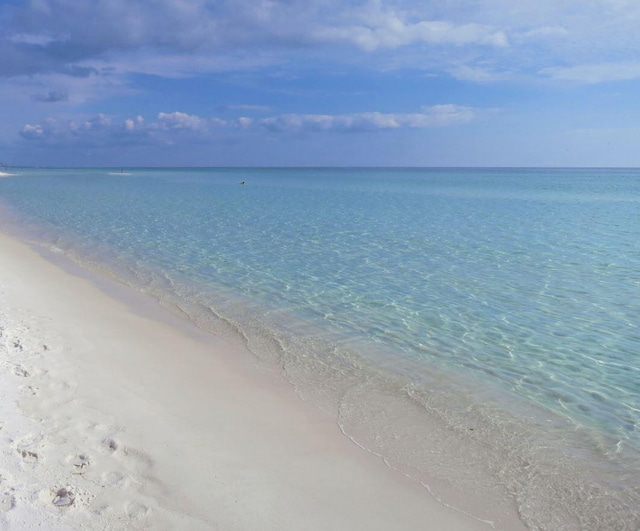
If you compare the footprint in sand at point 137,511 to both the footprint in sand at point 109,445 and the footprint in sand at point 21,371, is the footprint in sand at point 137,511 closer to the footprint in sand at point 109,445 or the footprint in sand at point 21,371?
the footprint in sand at point 109,445

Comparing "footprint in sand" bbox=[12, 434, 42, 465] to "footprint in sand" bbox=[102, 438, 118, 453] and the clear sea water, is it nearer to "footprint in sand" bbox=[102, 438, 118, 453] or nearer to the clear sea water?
"footprint in sand" bbox=[102, 438, 118, 453]

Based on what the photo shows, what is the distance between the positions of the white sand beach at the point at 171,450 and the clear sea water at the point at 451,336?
496 mm

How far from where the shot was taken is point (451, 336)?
29.9ft

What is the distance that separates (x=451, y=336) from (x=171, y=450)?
18.2 feet

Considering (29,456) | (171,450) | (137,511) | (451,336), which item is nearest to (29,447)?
(29,456)

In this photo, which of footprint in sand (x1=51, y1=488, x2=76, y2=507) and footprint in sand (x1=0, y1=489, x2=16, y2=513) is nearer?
footprint in sand (x1=0, y1=489, x2=16, y2=513)

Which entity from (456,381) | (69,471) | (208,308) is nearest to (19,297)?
(208,308)

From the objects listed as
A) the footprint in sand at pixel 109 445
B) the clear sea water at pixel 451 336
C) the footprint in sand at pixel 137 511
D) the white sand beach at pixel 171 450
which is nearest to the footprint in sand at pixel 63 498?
the white sand beach at pixel 171 450

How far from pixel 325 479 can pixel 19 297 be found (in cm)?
Answer: 855

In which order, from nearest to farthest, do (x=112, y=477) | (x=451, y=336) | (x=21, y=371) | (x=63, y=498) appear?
1. (x=63, y=498)
2. (x=112, y=477)
3. (x=21, y=371)
4. (x=451, y=336)

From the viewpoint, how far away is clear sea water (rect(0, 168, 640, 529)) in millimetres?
5367

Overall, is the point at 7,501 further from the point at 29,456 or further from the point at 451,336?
the point at 451,336

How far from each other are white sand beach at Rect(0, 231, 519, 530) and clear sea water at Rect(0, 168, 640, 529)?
0.50 meters

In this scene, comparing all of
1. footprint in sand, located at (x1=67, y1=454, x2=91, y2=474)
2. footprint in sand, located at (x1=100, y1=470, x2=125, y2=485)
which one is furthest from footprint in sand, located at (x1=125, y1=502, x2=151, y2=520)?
footprint in sand, located at (x1=67, y1=454, x2=91, y2=474)
